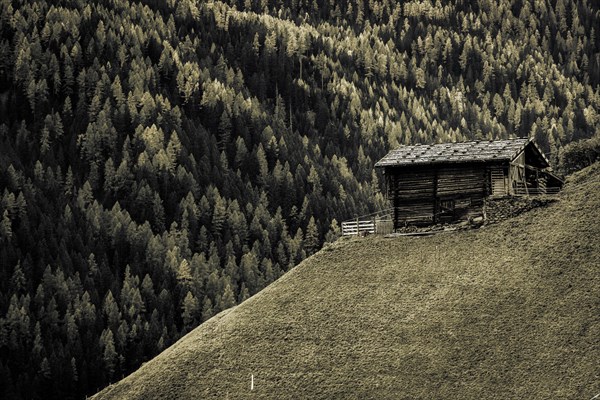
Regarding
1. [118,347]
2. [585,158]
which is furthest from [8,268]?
[585,158]

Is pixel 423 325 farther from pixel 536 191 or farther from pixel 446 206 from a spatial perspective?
pixel 536 191

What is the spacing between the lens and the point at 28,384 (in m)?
157

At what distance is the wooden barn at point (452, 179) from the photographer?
8556cm

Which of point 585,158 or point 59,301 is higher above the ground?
point 585,158

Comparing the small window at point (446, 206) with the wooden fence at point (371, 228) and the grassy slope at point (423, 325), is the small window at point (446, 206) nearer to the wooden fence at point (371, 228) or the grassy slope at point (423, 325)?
the wooden fence at point (371, 228)

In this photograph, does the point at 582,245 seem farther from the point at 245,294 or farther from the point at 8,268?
the point at 8,268

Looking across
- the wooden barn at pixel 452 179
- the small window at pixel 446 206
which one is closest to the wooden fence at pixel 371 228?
the wooden barn at pixel 452 179

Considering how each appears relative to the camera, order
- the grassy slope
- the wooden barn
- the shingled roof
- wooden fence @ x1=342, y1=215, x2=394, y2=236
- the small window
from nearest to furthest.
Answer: the grassy slope → the wooden barn → the shingled roof → the small window → wooden fence @ x1=342, y1=215, x2=394, y2=236

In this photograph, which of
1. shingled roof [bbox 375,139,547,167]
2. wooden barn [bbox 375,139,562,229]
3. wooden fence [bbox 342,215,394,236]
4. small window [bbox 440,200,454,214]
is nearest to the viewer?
wooden barn [bbox 375,139,562,229]

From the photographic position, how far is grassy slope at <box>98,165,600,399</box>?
64938mm

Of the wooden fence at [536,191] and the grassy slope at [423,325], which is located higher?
the wooden fence at [536,191]

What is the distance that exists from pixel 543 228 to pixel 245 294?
101m

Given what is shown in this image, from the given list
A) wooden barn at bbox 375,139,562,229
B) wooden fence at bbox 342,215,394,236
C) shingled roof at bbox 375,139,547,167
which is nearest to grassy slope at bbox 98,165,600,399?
wooden fence at bbox 342,215,394,236

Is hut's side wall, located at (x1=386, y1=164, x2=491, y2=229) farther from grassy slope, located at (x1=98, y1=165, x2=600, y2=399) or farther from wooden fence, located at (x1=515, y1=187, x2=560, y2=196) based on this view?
grassy slope, located at (x1=98, y1=165, x2=600, y2=399)
